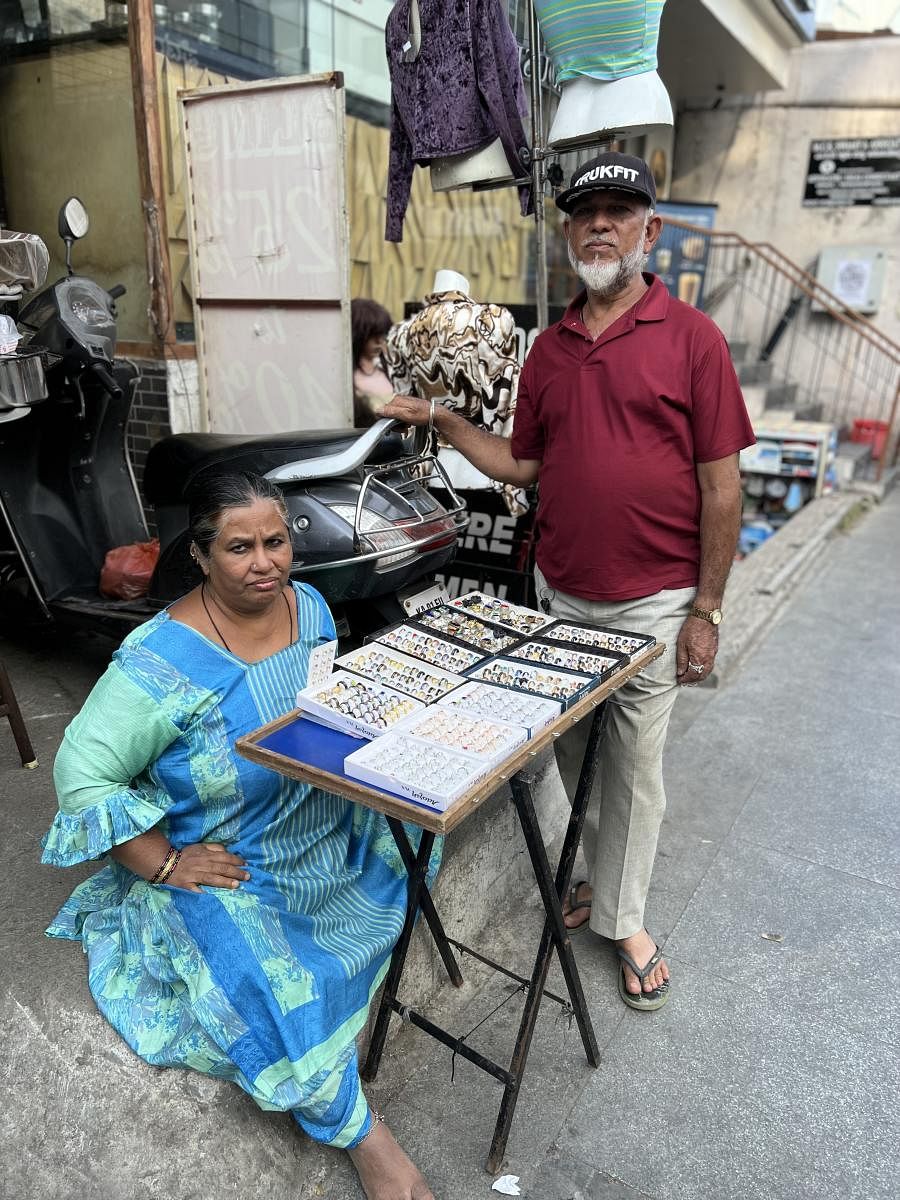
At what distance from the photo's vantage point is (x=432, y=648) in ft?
6.88

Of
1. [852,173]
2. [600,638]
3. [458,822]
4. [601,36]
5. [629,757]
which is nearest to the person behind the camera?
[458,822]

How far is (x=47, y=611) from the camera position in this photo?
138 inches

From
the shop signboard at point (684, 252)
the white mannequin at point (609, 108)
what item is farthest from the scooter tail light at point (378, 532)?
the shop signboard at point (684, 252)

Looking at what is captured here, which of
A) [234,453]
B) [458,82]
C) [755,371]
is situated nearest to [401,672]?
[234,453]

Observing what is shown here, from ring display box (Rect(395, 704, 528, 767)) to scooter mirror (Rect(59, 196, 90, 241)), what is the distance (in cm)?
259

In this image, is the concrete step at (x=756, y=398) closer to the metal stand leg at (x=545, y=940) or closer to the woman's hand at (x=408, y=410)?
the woman's hand at (x=408, y=410)

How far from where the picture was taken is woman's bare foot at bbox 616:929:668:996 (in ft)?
8.15

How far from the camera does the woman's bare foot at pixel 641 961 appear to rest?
2484 mm

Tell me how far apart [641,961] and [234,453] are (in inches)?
79.4

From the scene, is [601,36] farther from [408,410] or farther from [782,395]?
[782,395]

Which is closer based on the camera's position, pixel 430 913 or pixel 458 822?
pixel 458 822

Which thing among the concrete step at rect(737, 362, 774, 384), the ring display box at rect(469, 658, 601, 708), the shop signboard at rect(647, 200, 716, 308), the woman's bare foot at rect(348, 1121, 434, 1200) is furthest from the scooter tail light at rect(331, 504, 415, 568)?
the concrete step at rect(737, 362, 774, 384)

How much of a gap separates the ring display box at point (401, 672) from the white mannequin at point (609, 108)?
1.97 m

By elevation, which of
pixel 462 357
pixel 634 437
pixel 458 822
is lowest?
pixel 458 822
